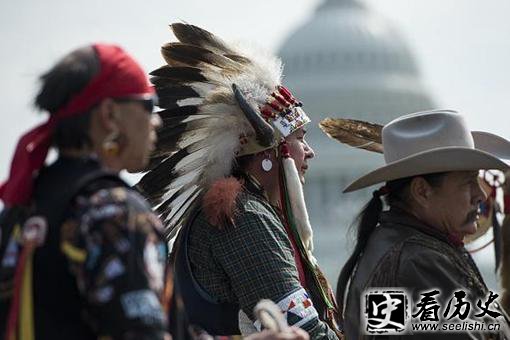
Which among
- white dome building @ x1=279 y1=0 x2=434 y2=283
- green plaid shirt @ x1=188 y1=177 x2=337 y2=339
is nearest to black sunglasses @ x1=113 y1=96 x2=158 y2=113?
green plaid shirt @ x1=188 y1=177 x2=337 y2=339

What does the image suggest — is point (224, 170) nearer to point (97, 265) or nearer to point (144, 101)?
point (144, 101)

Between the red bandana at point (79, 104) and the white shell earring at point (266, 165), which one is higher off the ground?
the red bandana at point (79, 104)

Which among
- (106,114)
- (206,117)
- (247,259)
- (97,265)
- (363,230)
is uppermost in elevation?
(106,114)

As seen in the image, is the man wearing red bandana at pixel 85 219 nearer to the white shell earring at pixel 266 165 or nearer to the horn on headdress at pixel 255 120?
→ the horn on headdress at pixel 255 120

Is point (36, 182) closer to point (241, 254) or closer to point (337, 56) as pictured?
point (241, 254)

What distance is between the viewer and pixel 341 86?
8850 cm

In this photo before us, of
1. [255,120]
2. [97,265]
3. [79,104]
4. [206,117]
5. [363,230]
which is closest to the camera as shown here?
[97,265]

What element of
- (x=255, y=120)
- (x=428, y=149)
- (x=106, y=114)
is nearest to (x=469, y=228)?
(x=428, y=149)

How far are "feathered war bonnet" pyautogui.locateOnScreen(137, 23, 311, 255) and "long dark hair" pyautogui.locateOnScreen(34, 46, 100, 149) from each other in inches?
92.8

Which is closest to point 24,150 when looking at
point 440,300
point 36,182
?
point 36,182

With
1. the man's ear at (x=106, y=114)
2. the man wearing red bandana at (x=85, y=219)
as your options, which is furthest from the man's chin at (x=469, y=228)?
the man's ear at (x=106, y=114)

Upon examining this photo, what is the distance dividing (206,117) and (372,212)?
3.23 ft

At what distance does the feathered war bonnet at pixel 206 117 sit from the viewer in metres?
6.69

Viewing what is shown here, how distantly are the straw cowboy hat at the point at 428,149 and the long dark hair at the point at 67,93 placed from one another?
5.90 ft
